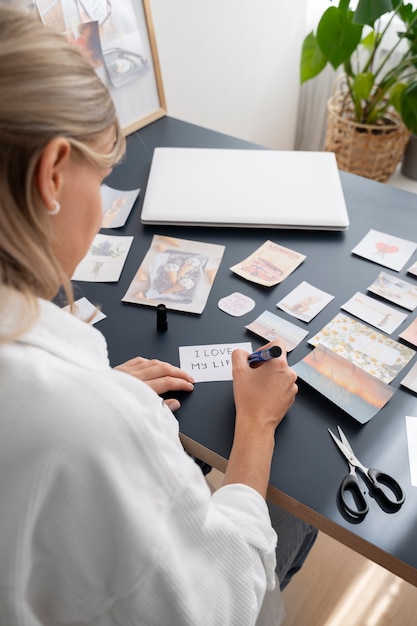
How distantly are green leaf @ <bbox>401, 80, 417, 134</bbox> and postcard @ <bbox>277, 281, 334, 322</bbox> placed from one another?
1004 millimetres

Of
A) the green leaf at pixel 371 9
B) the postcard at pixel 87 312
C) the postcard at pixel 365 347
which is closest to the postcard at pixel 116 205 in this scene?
the postcard at pixel 87 312

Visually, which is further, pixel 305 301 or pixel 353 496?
pixel 305 301

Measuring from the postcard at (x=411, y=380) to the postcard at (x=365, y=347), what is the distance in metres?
0.02

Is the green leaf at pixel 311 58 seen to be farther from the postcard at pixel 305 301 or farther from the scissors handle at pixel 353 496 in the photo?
the scissors handle at pixel 353 496

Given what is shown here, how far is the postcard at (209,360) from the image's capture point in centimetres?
82

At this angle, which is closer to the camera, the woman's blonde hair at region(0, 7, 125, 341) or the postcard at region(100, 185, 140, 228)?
the woman's blonde hair at region(0, 7, 125, 341)

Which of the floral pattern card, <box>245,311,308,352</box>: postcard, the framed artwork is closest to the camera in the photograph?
<box>245,311,308,352</box>: postcard

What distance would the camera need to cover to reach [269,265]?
100cm

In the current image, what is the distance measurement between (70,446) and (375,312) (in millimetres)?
615

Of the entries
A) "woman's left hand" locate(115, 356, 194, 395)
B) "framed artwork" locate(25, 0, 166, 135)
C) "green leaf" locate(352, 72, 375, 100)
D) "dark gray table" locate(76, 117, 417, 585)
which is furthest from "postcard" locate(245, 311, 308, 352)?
"green leaf" locate(352, 72, 375, 100)

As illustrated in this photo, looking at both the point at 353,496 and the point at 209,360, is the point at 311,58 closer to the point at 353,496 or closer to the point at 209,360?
the point at 209,360

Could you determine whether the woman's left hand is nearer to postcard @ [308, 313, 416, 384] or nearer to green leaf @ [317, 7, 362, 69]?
postcard @ [308, 313, 416, 384]

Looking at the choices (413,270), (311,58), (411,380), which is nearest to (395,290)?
(413,270)

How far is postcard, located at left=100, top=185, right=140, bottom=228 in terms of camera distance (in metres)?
1.11
